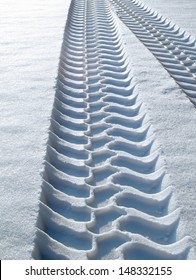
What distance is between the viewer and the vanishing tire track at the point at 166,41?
469 centimetres

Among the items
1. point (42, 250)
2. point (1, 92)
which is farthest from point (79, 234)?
point (1, 92)

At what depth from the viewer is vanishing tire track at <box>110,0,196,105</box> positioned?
4691 mm

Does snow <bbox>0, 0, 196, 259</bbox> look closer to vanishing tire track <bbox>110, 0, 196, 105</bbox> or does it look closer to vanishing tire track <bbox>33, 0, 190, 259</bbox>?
vanishing tire track <bbox>33, 0, 190, 259</bbox>

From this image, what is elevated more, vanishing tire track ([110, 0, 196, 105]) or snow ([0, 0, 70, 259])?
snow ([0, 0, 70, 259])

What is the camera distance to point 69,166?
9.96 ft

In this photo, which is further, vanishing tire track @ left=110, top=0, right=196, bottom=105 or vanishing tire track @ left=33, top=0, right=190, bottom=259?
vanishing tire track @ left=110, top=0, right=196, bottom=105

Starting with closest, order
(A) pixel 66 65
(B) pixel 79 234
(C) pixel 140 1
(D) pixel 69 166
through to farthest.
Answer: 1. (B) pixel 79 234
2. (D) pixel 69 166
3. (A) pixel 66 65
4. (C) pixel 140 1

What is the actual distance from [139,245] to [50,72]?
255 centimetres

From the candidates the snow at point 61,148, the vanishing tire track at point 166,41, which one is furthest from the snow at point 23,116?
the vanishing tire track at point 166,41

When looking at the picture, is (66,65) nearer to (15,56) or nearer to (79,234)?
(15,56)

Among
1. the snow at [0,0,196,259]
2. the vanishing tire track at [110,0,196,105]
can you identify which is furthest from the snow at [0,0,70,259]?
the vanishing tire track at [110,0,196,105]

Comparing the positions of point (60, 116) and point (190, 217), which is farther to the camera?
point (60, 116)

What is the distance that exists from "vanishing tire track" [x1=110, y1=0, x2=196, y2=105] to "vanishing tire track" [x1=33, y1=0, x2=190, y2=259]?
547 mm

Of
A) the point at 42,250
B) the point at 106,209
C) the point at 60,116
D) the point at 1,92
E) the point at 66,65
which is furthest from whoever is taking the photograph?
the point at 66,65
